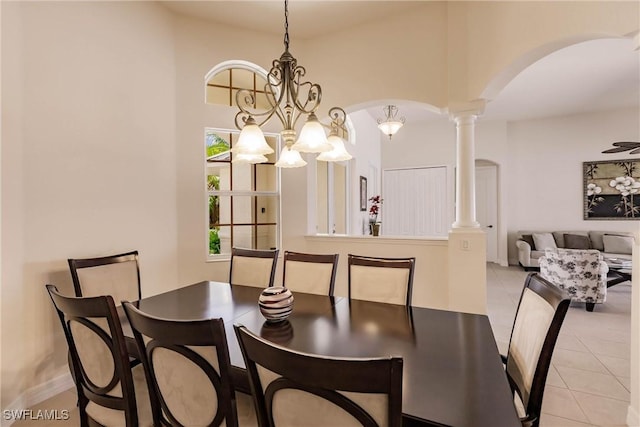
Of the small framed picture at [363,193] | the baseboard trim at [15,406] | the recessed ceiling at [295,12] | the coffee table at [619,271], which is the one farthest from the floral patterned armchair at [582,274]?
the baseboard trim at [15,406]

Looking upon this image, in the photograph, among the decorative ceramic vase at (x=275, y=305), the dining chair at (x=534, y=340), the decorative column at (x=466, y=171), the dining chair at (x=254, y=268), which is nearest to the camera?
the dining chair at (x=534, y=340)

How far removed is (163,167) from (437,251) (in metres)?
2.89

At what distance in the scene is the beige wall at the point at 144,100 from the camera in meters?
2.21

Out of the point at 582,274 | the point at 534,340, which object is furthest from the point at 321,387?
the point at 582,274

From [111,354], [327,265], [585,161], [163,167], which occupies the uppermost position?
[585,161]

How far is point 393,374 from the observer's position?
29.8 inches

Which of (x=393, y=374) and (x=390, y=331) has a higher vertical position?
(x=393, y=374)

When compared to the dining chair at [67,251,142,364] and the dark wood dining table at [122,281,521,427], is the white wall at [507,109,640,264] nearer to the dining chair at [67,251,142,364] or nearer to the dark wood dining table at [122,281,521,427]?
the dark wood dining table at [122,281,521,427]

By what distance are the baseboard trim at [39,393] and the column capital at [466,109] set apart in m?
4.02

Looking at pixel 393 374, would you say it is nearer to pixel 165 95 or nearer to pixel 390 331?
pixel 390 331

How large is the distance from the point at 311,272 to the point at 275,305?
836mm

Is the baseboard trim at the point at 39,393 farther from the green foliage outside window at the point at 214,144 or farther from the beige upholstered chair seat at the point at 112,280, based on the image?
the green foliage outside window at the point at 214,144

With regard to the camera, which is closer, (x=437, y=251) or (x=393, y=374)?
(x=393, y=374)

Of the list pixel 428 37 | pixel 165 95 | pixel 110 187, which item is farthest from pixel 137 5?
pixel 428 37
